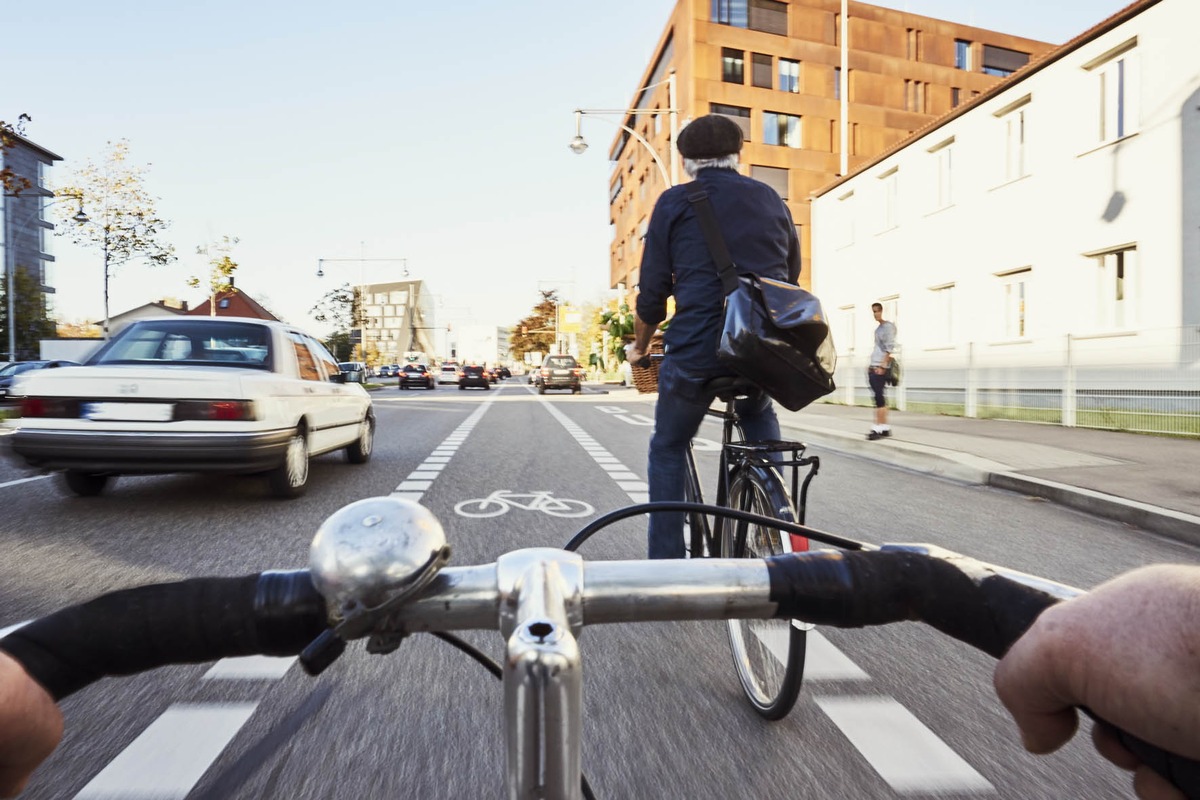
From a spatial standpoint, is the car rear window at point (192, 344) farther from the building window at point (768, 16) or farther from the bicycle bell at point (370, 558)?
the building window at point (768, 16)

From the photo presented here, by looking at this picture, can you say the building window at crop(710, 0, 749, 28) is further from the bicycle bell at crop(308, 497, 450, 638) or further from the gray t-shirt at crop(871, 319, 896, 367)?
the bicycle bell at crop(308, 497, 450, 638)

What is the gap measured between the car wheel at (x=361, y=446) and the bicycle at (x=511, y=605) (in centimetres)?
968

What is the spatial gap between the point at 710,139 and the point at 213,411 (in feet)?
16.1

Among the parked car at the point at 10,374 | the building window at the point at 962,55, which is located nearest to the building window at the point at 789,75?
the building window at the point at 962,55

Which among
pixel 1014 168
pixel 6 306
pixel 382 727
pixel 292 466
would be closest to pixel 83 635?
pixel 382 727

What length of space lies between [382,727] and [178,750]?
1.97ft

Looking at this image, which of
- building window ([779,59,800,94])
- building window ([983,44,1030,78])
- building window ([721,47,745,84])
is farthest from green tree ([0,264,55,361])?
building window ([983,44,1030,78])

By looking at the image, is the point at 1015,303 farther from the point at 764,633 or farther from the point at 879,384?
the point at 764,633

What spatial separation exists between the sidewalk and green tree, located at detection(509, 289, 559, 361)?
345ft

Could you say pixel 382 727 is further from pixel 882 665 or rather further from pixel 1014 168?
pixel 1014 168

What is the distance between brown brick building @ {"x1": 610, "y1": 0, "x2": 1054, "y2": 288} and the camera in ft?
134

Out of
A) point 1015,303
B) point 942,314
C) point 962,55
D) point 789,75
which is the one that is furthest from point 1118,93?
point 962,55

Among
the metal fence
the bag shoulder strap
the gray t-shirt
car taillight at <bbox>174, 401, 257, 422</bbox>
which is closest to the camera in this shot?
the bag shoulder strap

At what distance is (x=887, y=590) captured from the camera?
0.93 meters
